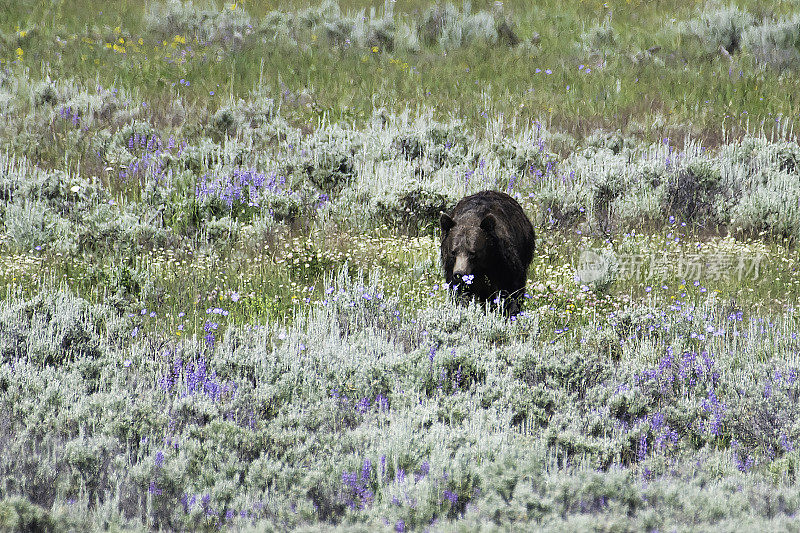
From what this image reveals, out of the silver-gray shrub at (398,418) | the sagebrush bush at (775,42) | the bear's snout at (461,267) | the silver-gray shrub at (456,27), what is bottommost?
the silver-gray shrub at (398,418)

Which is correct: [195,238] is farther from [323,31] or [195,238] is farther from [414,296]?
[323,31]

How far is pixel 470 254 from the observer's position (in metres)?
5.64

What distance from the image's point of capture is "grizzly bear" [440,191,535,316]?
5664 millimetres

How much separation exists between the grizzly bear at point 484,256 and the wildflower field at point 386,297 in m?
0.23

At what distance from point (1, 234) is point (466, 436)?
5.62 metres

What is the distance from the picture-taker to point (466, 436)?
3781 millimetres

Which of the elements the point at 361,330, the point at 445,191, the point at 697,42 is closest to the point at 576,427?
the point at 361,330

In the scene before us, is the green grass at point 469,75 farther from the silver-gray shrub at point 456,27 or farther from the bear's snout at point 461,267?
the bear's snout at point 461,267

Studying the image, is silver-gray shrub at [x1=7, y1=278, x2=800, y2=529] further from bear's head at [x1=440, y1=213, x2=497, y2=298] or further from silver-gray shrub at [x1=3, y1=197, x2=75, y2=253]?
silver-gray shrub at [x1=3, y1=197, x2=75, y2=253]

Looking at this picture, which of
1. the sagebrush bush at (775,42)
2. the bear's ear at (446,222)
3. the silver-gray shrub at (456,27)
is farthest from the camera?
the silver-gray shrub at (456,27)

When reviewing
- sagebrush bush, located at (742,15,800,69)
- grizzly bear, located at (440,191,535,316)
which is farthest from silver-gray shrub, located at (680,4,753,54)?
grizzly bear, located at (440,191,535,316)

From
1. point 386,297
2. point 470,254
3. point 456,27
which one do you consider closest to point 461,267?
point 470,254

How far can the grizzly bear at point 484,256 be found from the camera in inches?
223

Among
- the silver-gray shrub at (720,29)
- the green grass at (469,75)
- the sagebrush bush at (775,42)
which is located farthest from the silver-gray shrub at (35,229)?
the silver-gray shrub at (720,29)
